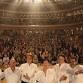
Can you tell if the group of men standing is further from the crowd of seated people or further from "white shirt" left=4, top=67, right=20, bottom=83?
the crowd of seated people

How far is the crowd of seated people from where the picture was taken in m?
17.3

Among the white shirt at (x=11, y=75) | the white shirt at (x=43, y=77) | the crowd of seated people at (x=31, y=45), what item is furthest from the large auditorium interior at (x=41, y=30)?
the white shirt at (x=43, y=77)

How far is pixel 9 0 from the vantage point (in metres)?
17.9

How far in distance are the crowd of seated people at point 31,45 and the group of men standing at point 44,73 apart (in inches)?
277

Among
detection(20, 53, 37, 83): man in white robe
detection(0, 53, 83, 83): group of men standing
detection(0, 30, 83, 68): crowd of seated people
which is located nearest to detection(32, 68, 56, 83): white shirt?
detection(0, 53, 83, 83): group of men standing

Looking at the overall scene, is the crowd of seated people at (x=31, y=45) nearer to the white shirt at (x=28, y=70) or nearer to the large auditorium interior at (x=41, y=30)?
the large auditorium interior at (x=41, y=30)

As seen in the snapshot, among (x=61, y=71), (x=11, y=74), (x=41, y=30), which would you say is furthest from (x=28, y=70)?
(x=41, y=30)

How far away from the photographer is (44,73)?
957 cm

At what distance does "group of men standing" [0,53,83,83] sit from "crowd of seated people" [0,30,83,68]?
704cm

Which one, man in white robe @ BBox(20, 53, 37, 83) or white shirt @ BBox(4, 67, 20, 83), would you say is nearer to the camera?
white shirt @ BBox(4, 67, 20, 83)

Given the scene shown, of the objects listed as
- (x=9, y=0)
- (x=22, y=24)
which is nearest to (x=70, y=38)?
(x=22, y=24)

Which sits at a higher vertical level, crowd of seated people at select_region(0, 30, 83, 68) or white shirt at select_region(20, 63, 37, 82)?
white shirt at select_region(20, 63, 37, 82)

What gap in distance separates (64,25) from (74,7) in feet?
4.05

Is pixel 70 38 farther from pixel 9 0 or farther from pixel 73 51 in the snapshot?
pixel 9 0
